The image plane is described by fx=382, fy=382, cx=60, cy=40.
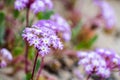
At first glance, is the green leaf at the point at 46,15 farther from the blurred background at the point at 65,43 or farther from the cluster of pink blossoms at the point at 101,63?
the cluster of pink blossoms at the point at 101,63

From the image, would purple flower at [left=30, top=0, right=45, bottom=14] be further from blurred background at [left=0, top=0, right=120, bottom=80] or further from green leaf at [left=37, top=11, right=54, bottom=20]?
green leaf at [left=37, top=11, right=54, bottom=20]

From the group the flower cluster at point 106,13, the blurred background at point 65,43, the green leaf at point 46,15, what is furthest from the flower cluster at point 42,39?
the flower cluster at point 106,13

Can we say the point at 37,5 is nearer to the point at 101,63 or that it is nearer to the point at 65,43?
the point at 101,63

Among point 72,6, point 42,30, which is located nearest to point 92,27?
point 72,6

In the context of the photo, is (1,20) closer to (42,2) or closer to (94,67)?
(42,2)

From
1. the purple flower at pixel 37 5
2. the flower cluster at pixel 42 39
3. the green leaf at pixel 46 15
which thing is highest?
the green leaf at pixel 46 15
